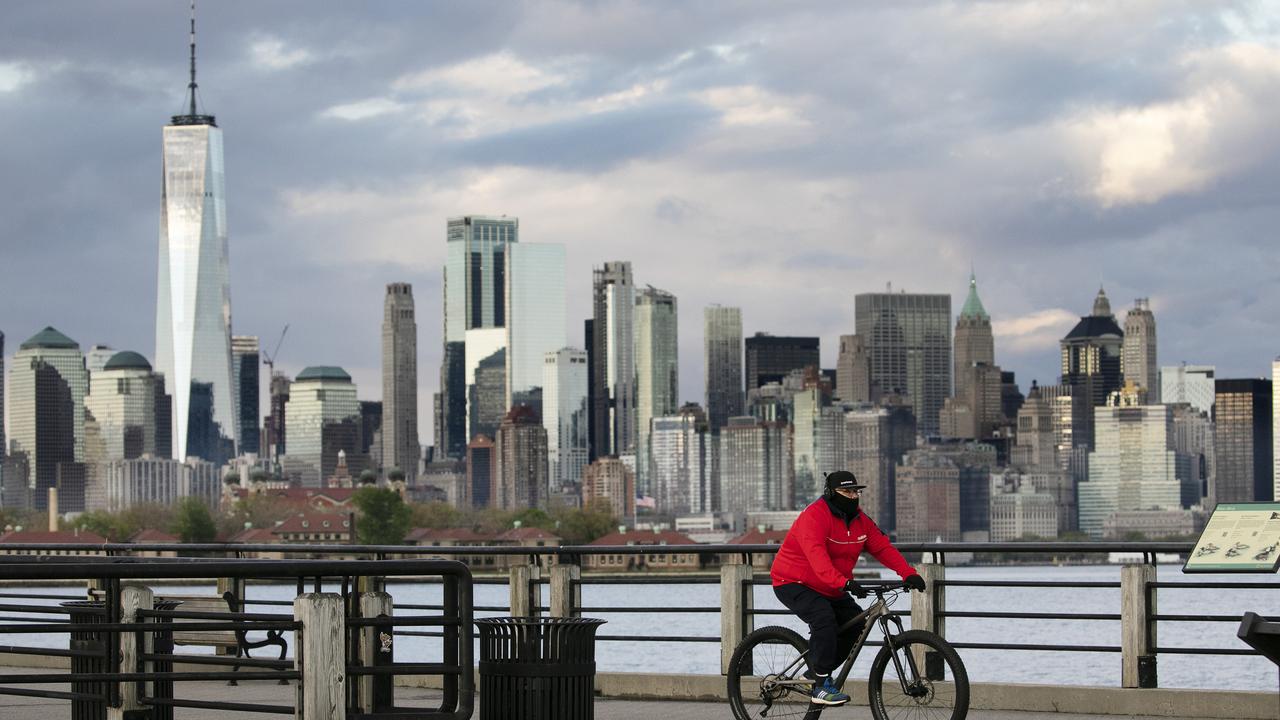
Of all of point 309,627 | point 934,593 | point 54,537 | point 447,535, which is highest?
point 309,627

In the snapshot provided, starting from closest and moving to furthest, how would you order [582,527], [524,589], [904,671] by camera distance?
[904,671], [524,589], [582,527]

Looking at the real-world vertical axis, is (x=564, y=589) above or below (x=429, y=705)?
above

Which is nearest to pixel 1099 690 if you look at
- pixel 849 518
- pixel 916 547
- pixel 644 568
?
pixel 916 547

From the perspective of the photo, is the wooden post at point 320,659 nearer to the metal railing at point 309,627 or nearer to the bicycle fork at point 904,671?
the metal railing at point 309,627

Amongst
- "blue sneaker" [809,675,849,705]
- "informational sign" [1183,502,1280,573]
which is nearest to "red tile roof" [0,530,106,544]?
"blue sneaker" [809,675,849,705]

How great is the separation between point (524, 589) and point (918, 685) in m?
5.69

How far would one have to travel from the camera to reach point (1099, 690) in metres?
15.4

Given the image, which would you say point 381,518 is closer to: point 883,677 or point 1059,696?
point 1059,696

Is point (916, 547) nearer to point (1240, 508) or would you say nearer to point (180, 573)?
point (1240, 508)

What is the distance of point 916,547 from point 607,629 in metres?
70.1

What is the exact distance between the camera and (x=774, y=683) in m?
13.7

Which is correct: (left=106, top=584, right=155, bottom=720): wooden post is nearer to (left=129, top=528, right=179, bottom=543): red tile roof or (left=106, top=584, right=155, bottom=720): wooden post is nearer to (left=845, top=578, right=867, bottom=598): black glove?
(left=845, top=578, right=867, bottom=598): black glove

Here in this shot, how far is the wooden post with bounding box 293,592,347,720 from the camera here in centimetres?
1040

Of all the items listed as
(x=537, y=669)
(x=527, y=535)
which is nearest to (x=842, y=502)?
(x=537, y=669)
